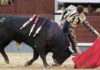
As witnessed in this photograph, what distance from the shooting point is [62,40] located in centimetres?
1290

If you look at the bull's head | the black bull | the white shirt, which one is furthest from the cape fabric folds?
the white shirt

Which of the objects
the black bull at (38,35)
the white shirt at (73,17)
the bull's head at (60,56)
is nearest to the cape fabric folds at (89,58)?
the bull's head at (60,56)

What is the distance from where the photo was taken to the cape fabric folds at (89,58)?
13.0 metres

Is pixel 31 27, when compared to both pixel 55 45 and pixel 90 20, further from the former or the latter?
Answer: pixel 90 20

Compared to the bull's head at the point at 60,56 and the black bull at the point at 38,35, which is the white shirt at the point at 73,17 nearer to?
the black bull at the point at 38,35

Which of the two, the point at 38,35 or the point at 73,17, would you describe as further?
the point at 73,17

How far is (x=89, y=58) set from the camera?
516 inches

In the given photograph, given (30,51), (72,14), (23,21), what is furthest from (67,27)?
(30,51)

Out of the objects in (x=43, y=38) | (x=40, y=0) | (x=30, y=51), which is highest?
(x=43, y=38)

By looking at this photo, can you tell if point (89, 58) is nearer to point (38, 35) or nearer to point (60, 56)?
point (60, 56)

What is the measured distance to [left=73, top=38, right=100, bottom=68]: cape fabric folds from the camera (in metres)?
13.0

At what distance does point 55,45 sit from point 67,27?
735mm

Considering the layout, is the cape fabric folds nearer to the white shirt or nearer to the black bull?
the black bull

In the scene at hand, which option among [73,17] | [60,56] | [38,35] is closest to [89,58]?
[60,56]
